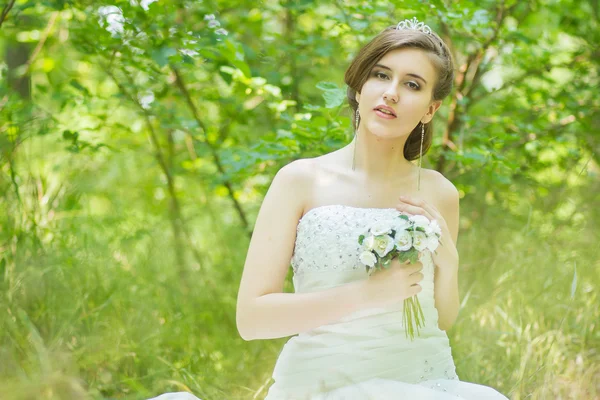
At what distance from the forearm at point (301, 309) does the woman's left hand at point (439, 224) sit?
0.36m

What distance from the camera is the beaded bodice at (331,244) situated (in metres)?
2.37

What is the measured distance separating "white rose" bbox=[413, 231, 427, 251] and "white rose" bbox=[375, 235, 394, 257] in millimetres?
76

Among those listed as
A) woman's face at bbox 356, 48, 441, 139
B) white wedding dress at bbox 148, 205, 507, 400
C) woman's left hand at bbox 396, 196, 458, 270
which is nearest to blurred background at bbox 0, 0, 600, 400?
woman's face at bbox 356, 48, 441, 139

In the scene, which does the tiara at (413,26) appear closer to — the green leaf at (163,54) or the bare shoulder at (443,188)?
the bare shoulder at (443,188)

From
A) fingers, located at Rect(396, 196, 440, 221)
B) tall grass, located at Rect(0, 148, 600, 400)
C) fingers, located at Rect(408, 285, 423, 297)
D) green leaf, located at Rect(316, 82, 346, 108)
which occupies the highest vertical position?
green leaf, located at Rect(316, 82, 346, 108)

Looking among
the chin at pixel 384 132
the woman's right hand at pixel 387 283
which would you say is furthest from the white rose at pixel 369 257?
the chin at pixel 384 132

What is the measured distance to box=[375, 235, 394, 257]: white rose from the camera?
2.07 meters

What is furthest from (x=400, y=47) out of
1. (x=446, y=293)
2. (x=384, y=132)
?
(x=446, y=293)

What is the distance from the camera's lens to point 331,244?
7.80 ft

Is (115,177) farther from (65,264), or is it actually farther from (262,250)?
(262,250)

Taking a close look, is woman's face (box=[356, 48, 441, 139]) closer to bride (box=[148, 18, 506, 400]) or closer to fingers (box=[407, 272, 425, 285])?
bride (box=[148, 18, 506, 400])

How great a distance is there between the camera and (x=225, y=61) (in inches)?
142

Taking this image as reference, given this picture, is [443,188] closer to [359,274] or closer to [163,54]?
[359,274]

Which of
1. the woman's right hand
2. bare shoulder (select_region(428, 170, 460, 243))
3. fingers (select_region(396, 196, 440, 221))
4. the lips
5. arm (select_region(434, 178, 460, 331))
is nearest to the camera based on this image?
the woman's right hand
